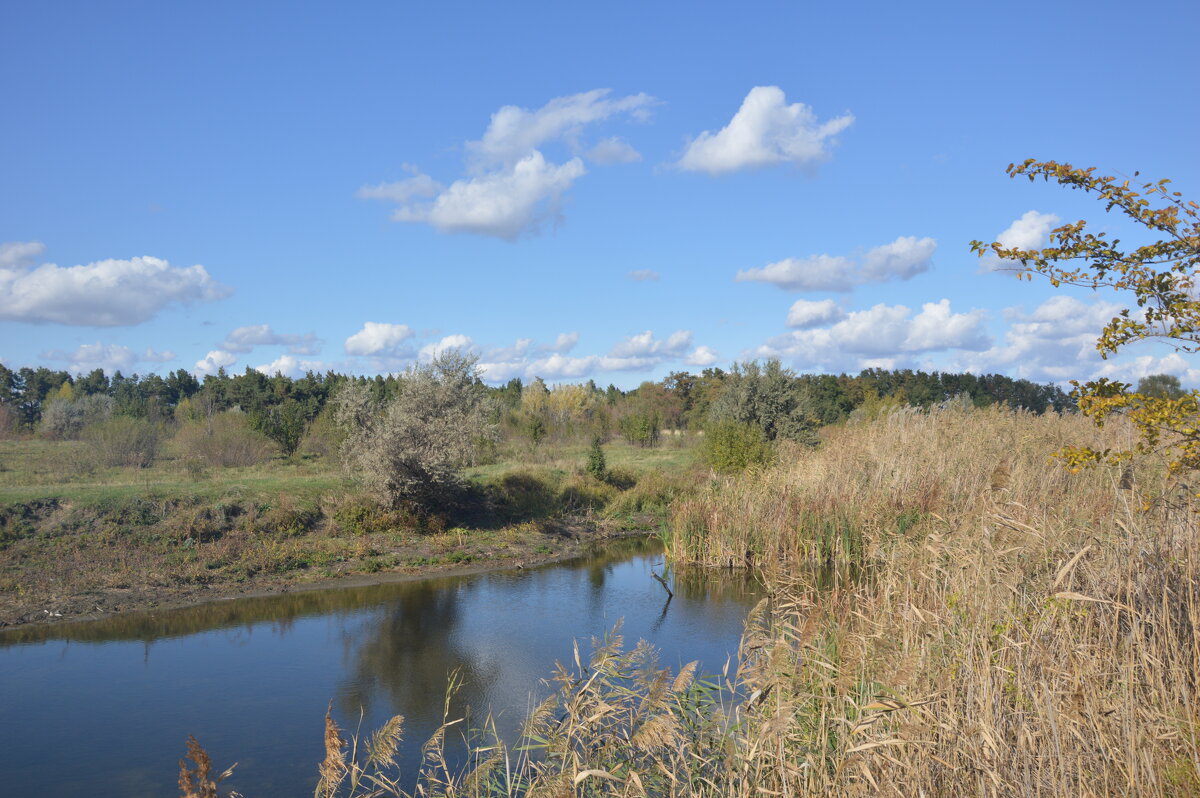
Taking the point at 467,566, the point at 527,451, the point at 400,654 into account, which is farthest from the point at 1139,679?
the point at 527,451

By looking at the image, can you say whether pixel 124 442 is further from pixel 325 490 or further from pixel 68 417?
pixel 68 417

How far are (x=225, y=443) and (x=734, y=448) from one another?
731 inches

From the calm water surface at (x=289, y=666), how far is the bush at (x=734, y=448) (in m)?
7.26

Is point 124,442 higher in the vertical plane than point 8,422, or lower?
lower

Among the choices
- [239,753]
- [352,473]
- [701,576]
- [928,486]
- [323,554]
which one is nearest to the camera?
[239,753]

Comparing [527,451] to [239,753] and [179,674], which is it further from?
[239,753]

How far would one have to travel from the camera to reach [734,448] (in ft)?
78.1

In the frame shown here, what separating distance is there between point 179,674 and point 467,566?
26.4ft

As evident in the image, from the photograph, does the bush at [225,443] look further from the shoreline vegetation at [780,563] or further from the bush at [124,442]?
the bush at [124,442]

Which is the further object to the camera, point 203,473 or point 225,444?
point 225,444

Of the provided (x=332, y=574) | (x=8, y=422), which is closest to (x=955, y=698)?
(x=332, y=574)

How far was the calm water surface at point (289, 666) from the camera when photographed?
862cm

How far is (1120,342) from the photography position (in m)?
5.46

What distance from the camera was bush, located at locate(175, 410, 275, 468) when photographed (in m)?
28.7
